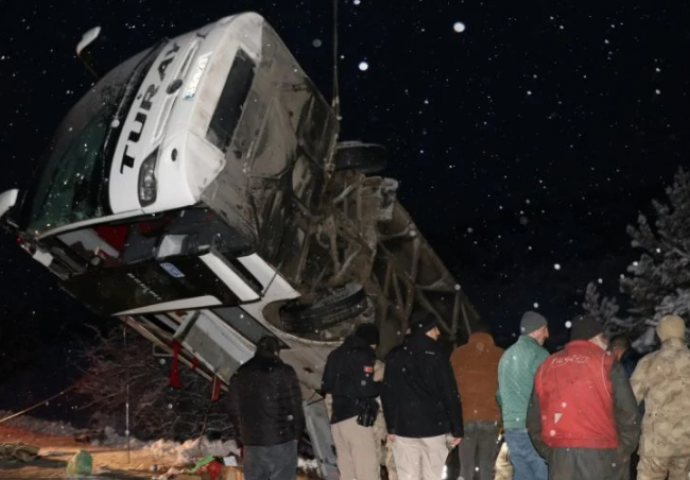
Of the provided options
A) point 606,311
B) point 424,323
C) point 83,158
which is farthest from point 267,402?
point 606,311

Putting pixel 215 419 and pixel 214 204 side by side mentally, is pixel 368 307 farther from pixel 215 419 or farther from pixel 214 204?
pixel 215 419

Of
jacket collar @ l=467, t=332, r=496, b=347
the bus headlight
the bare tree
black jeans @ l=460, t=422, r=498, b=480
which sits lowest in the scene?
the bare tree

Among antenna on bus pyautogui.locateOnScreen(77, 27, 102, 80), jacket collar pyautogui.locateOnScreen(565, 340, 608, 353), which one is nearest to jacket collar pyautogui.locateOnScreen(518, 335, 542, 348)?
jacket collar pyautogui.locateOnScreen(565, 340, 608, 353)

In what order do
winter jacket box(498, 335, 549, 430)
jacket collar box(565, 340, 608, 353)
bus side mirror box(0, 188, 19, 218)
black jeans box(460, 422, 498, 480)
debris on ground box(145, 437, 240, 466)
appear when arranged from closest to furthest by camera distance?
jacket collar box(565, 340, 608, 353)
winter jacket box(498, 335, 549, 430)
black jeans box(460, 422, 498, 480)
bus side mirror box(0, 188, 19, 218)
debris on ground box(145, 437, 240, 466)

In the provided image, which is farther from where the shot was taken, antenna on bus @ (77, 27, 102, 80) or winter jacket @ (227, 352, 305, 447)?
antenna on bus @ (77, 27, 102, 80)

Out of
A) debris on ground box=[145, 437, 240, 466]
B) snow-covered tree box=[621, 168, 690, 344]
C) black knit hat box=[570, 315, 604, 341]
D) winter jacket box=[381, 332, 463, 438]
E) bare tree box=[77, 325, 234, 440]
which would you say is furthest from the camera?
snow-covered tree box=[621, 168, 690, 344]

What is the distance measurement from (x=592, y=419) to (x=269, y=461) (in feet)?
8.93

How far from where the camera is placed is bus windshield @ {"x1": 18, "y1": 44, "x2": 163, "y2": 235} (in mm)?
5941

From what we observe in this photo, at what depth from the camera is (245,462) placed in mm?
5977

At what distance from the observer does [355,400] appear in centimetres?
615

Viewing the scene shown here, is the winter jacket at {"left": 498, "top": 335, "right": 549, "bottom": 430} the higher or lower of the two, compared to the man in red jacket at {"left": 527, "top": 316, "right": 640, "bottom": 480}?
lower

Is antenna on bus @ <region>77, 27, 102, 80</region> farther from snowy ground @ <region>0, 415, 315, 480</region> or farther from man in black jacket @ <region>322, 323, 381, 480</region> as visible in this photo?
snowy ground @ <region>0, 415, 315, 480</region>

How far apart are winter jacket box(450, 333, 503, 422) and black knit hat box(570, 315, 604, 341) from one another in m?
1.65

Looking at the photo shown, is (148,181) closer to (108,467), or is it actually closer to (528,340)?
(528,340)
